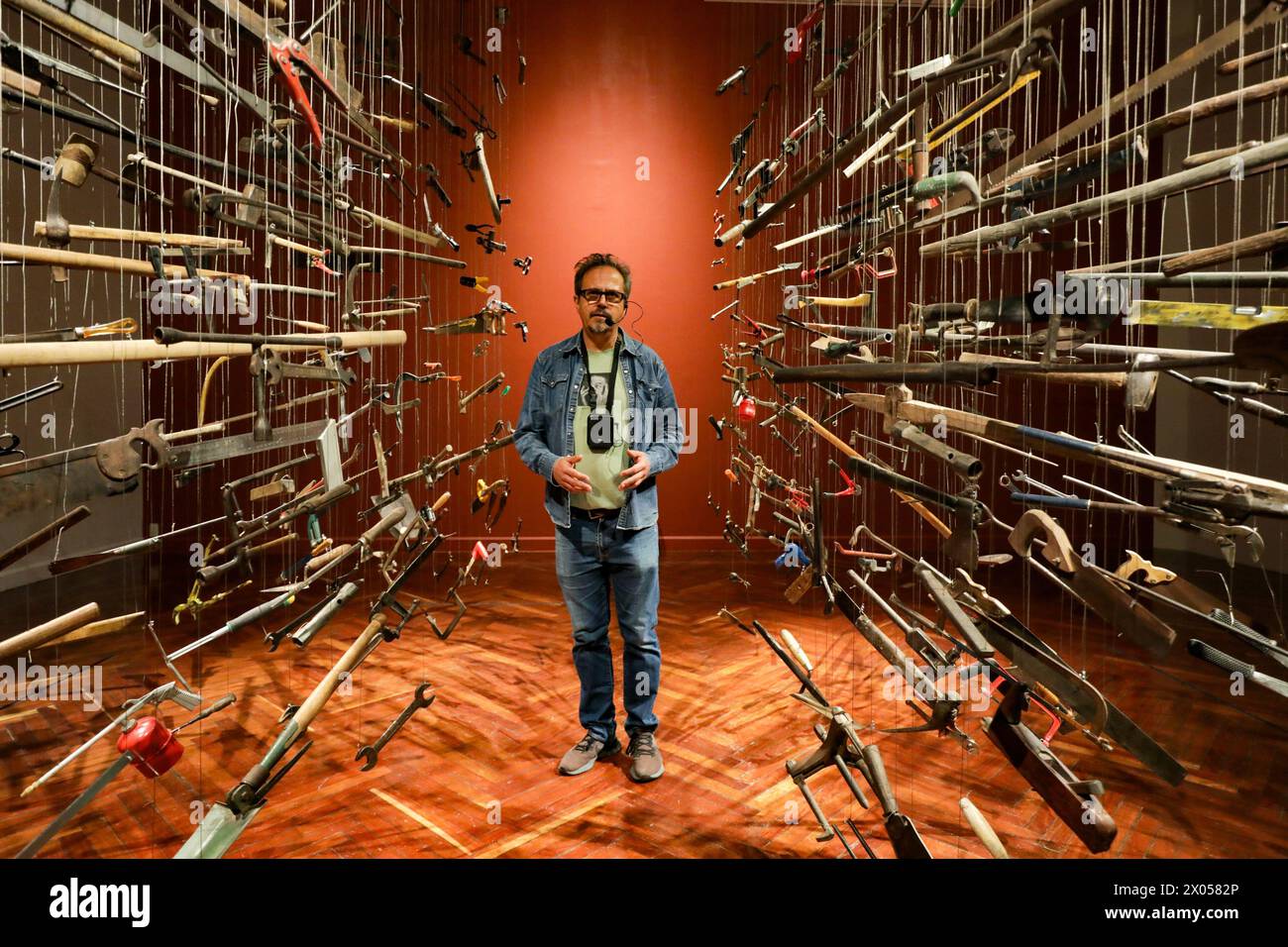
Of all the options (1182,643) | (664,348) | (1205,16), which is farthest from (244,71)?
(1182,643)

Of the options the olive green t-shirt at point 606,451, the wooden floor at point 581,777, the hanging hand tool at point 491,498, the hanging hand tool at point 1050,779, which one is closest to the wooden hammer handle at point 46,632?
the wooden floor at point 581,777

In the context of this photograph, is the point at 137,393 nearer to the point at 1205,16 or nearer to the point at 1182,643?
the point at 1205,16

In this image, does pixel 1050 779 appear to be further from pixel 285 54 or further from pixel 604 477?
pixel 285 54

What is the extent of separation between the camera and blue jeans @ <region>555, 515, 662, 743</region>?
8.22ft

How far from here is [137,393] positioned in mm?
2496

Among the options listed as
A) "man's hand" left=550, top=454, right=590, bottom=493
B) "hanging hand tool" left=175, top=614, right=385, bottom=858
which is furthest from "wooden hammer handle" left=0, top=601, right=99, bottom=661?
"man's hand" left=550, top=454, right=590, bottom=493

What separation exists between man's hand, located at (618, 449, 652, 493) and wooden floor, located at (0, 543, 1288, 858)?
1.03 metres

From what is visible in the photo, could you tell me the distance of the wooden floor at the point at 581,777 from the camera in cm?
209

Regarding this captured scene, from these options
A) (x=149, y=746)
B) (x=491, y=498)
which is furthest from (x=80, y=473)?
(x=491, y=498)

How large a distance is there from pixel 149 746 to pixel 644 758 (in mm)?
1475

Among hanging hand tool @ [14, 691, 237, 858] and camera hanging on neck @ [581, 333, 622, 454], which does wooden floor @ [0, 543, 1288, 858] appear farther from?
camera hanging on neck @ [581, 333, 622, 454]

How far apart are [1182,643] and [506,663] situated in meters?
3.01

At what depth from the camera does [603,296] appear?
249 cm

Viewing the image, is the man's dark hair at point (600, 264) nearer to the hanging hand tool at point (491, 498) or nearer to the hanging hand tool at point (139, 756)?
the hanging hand tool at point (139, 756)
